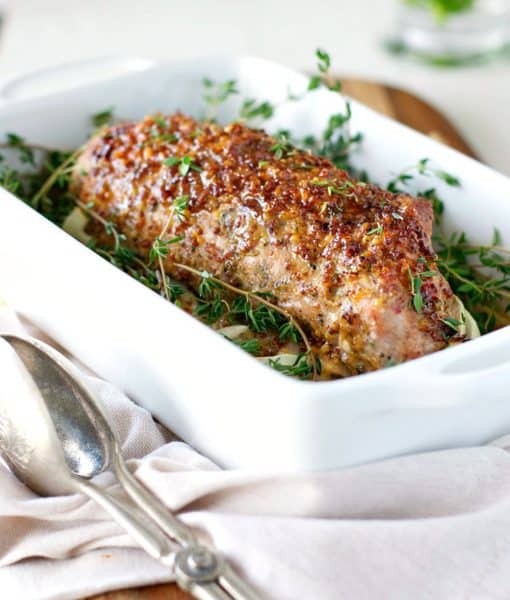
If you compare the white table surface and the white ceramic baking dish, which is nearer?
the white ceramic baking dish

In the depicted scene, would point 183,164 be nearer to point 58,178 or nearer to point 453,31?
point 58,178

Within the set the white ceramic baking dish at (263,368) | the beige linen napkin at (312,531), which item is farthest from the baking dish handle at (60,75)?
the beige linen napkin at (312,531)

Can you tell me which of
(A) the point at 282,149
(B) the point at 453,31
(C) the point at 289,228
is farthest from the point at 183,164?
(B) the point at 453,31

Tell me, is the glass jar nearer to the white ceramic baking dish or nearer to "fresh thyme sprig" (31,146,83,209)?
the white ceramic baking dish

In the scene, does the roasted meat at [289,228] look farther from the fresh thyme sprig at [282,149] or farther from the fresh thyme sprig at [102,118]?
the fresh thyme sprig at [102,118]

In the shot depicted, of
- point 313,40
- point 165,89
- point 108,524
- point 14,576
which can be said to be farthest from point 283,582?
point 313,40

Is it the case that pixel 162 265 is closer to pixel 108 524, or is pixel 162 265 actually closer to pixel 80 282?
pixel 80 282

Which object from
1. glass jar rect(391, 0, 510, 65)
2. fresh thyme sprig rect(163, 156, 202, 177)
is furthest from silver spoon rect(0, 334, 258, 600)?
glass jar rect(391, 0, 510, 65)
